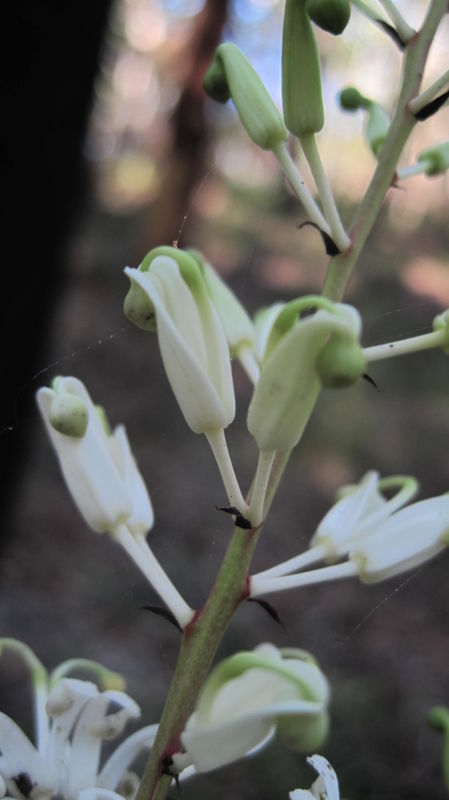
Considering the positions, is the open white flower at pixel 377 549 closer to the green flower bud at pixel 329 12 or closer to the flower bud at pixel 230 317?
the flower bud at pixel 230 317

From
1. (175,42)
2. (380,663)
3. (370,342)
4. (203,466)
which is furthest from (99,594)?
(175,42)

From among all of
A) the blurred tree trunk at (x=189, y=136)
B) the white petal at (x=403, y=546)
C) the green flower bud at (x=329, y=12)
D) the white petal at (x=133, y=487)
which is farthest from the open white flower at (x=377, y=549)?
the blurred tree trunk at (x=189, y=136)

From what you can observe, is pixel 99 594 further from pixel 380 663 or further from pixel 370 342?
pixel 370 342

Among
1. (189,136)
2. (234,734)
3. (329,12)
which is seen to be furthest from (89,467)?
(189,136)

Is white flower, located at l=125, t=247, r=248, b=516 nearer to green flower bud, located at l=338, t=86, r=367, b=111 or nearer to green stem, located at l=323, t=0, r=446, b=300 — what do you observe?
green stem, located at l=323, t=0, r=446, b=300

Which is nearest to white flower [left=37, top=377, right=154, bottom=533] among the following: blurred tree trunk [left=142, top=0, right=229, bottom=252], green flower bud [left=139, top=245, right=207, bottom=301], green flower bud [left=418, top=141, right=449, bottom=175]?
green flower bud [left=139, top=245, right=207, bottom=301]

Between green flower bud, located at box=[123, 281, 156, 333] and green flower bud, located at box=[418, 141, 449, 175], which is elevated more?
green flower bud, located at box=[123, 281, 156, 333]
